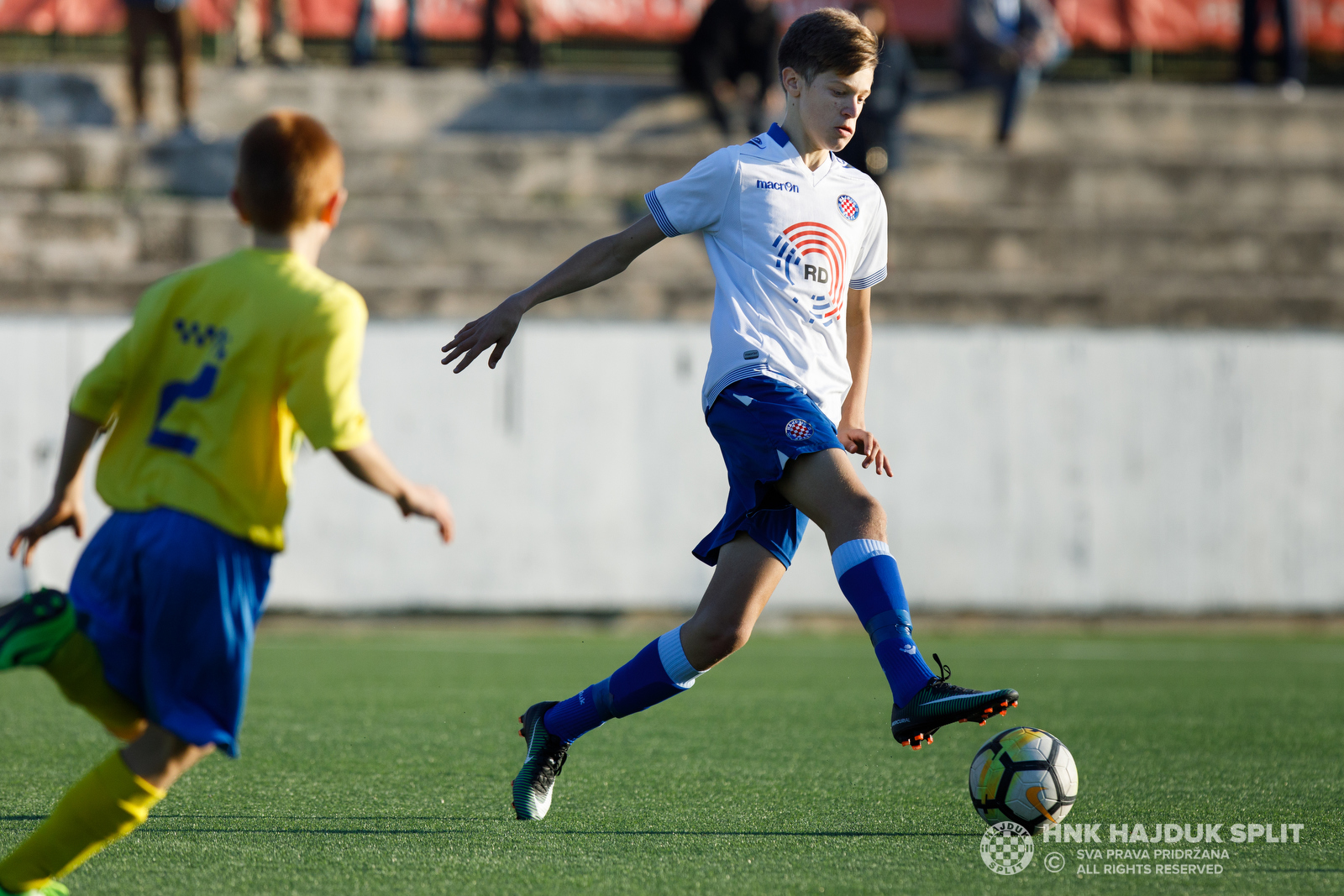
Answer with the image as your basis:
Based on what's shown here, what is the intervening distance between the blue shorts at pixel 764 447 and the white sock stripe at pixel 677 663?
0.25 metres

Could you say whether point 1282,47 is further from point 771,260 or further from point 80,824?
point 80,824

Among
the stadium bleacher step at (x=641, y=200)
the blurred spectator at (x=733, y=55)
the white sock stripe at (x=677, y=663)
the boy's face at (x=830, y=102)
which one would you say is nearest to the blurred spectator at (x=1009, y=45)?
the stadium bleacher step at (x=641, y=200)

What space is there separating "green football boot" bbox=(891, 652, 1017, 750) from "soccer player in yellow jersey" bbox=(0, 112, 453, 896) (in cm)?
119

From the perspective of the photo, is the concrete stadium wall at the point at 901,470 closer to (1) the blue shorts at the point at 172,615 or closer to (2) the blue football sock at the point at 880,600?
(2) the blue football sock at the point at 880,600

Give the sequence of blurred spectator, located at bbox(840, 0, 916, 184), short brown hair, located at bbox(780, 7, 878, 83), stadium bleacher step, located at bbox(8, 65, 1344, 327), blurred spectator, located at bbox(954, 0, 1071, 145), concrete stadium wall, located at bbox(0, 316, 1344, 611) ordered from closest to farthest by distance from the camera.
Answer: short brown hair, located at bbox(780, 7, 878, 83), concrete stadium wall, located at bbox(0, 316, 1344, 611), stadium bleacher step, located at bbox(8, 65, 1344, 327), blurred spectator, located at bbox(840, 0, 916, 184), blurred spectator, located at bbox(954, 0, 1071, 145)

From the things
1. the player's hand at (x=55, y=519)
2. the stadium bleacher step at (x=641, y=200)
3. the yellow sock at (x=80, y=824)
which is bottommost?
the stadium bleacher step at (x=641, y=200)

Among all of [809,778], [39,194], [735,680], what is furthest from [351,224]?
[809,778]

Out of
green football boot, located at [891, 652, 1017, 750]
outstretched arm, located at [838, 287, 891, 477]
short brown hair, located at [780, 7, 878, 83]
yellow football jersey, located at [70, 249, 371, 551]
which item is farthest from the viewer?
outstretched arm, located at [838, 287, 891, 477]

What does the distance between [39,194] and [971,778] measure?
10.7 metres

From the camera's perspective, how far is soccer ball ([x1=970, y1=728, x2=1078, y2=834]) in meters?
3.69

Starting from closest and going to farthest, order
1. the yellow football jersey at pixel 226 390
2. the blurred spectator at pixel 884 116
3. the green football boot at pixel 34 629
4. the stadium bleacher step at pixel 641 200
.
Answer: the green football boot at pixel 34 629
the yellow football jersey at pixel 226 390
the stadium bleacher step at pixel 641 200
the blurred spectator at pixel 884 116

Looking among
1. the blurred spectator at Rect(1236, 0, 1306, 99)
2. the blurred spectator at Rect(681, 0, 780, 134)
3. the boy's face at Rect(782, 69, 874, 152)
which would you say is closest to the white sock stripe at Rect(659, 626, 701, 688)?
the boy's face at Rect(782, 69, 874, 152)

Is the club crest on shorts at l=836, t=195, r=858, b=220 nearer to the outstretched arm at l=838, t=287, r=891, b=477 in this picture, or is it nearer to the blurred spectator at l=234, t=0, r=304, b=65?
the outstretched arm at l=838, t=287, r=891, b=477

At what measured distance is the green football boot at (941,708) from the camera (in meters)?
3.24
